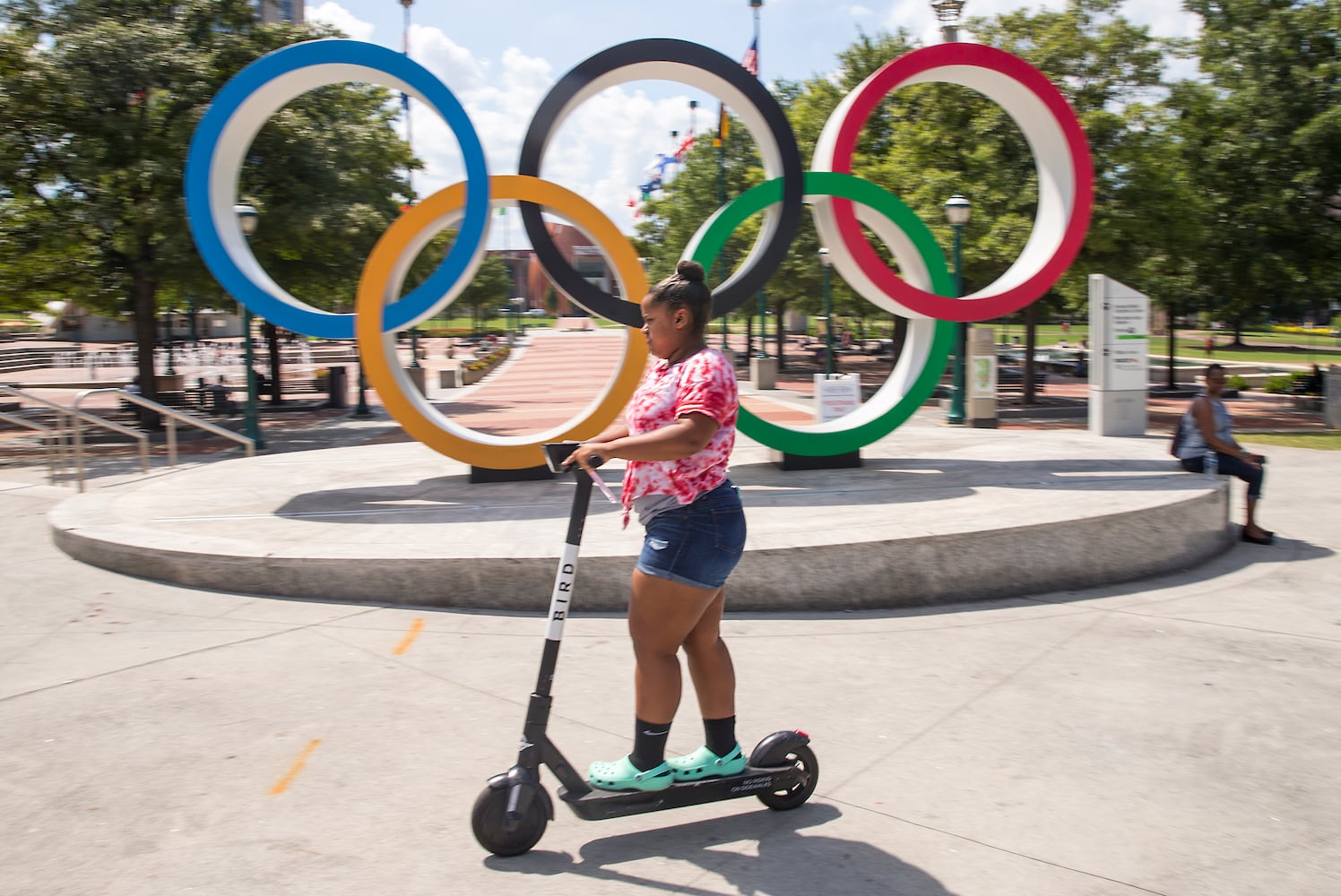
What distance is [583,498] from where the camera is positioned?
353 cm

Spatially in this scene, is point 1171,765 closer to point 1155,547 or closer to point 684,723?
point 684,723

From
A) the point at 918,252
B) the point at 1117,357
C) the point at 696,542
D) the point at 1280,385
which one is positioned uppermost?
the point at 918,252

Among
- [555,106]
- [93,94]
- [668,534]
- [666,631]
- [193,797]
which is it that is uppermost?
[93,94]

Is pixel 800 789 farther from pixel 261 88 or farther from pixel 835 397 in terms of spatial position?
pixel 835 397

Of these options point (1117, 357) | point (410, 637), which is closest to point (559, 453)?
point (410, 637)

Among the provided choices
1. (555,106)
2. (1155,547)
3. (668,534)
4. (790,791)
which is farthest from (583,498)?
(555,106)

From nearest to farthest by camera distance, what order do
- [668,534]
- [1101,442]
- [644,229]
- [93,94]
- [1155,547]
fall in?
[668,534], [1155,547], [1101,442], [93,94], [644,229]

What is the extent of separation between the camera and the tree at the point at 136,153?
1841 cm

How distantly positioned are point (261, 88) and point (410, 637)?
5794 millimetres

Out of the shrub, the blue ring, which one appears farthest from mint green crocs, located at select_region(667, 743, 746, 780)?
the shrub

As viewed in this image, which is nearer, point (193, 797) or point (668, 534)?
point (668, 534)

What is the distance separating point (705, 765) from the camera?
11.9 ft

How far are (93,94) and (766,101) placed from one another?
14427 millimetres

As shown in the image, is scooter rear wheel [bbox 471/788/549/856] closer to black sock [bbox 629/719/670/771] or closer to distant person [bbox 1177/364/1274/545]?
black sock [bbox 629/719/670/771]
